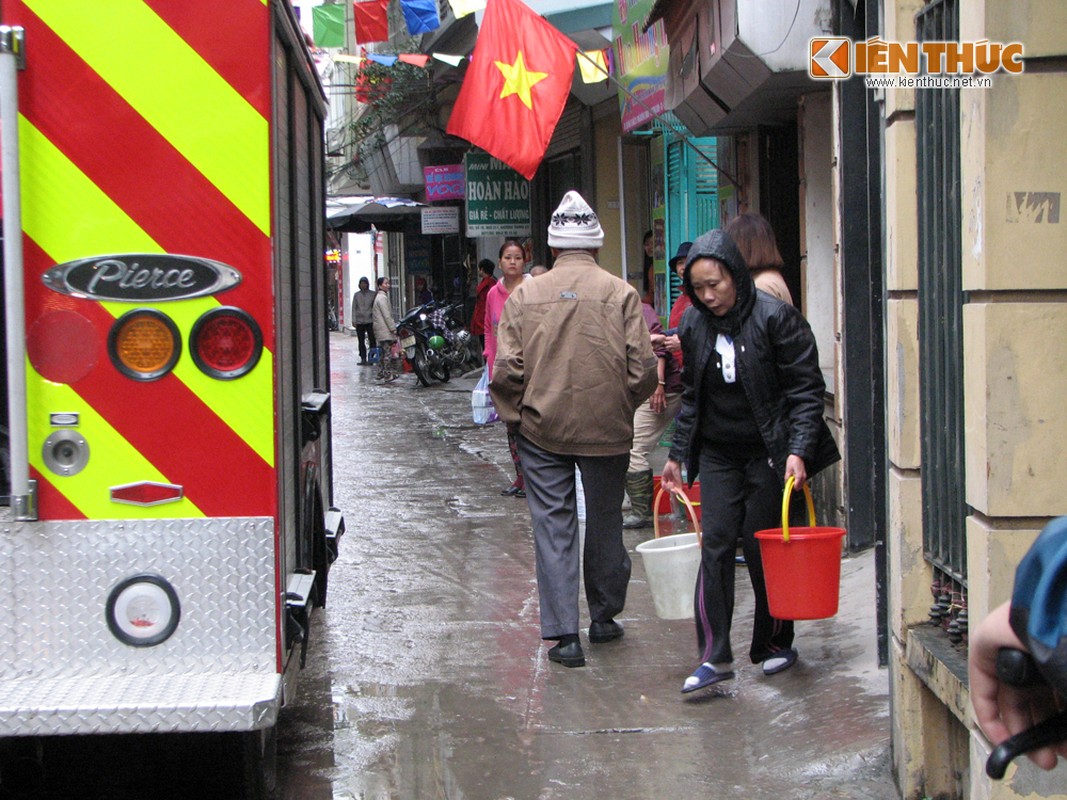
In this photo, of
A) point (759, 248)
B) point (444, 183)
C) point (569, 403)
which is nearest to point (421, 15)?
point (444, 183)

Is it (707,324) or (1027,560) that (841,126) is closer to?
(707,324)

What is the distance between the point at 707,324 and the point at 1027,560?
3732mm

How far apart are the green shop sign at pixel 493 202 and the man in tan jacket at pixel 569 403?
1403cm

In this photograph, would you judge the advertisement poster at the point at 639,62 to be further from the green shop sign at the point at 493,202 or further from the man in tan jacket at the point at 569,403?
the green shop sign at the point at 493,202

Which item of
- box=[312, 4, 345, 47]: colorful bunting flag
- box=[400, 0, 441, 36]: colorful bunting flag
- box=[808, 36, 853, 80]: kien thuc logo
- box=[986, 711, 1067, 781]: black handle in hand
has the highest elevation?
box=[312, 4, 345, 47]: colorful bunting flag

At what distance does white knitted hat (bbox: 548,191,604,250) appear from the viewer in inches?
233

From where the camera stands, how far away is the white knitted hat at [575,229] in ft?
19.5

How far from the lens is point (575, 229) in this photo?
593cm

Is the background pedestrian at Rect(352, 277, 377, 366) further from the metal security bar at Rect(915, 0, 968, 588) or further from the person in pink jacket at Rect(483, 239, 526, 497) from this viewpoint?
the metal security bar at Rect(915, 0, 968, 588)

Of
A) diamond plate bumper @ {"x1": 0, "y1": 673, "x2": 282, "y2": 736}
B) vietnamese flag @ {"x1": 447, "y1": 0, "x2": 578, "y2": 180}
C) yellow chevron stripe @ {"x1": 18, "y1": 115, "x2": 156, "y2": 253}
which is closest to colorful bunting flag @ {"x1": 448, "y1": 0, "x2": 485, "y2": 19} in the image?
vietnamese flag @ {"x1": 447, "y1": 0, "x2": 578, "y2": 180}

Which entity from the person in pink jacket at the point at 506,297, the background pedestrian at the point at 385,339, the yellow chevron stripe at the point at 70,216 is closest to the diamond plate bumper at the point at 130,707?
the yellow chevron stripe at the point at 70,216

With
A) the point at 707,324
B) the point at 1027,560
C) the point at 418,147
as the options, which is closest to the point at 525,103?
the point at 707,324

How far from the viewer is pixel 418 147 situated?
25641 mm

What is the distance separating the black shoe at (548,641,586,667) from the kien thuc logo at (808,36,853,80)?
313 centimetres
